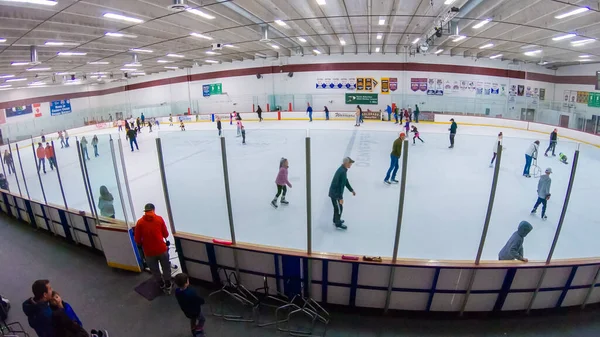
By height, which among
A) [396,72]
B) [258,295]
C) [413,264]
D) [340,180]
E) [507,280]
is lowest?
[258,295]

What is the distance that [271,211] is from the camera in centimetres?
761

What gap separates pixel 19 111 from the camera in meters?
30.2

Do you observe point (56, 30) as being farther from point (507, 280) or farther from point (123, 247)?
point (507, 280)

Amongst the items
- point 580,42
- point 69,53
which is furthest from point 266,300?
point 580,42

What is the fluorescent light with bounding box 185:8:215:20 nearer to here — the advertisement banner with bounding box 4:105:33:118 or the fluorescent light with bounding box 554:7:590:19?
the fluorescent light with bounding box 554:7:590:19

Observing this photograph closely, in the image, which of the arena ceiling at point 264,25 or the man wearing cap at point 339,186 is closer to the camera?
the man wearing cap at point 339,186

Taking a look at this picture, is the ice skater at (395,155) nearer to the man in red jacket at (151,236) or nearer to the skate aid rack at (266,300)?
the skate aid rack at (266,300)

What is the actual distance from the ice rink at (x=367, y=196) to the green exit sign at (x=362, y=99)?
1079 cm

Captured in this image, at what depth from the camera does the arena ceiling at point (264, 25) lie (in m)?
9.96

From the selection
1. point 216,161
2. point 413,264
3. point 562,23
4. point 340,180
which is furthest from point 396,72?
point 413,264

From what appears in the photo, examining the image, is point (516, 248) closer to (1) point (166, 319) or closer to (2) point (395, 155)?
(2) point (395, 155)

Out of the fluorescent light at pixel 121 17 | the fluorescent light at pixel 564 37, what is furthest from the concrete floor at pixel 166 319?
the fluorescent light at pixel 564 37

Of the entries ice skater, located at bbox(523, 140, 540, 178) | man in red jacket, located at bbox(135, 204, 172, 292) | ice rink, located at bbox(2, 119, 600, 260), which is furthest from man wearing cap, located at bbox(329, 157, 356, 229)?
ice skater, located at bbox(523, 140, 540, 178)

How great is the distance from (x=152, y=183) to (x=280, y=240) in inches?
258
